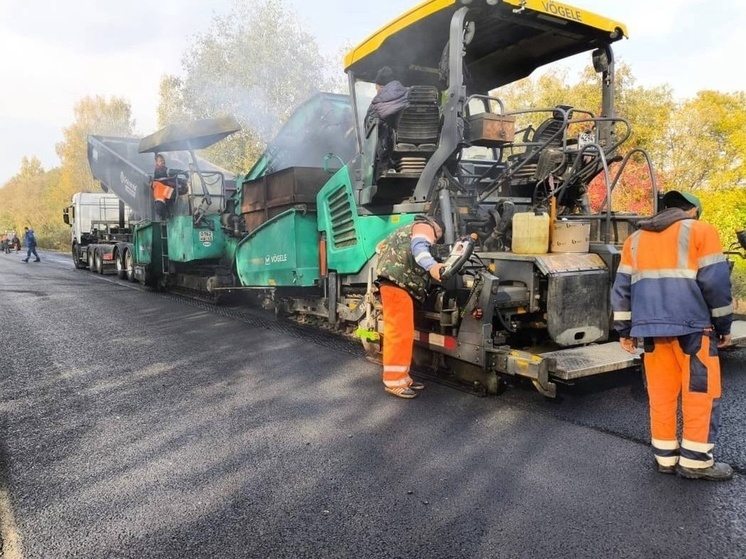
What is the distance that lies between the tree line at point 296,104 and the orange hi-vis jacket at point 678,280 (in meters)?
A: 7.36

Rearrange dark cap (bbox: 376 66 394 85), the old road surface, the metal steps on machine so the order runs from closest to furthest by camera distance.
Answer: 1. the old road surface
2. the metal steps on machine
3. dark cap (bbox: 376 66 394 85)

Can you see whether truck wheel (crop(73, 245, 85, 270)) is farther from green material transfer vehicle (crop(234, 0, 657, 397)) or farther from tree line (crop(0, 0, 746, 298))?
green material transfer vehicle (crop(234, 0, 657, 397))

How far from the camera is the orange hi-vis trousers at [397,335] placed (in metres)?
4.33

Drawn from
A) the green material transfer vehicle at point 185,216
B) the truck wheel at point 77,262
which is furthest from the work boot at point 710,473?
the truck wheel at point 77,262

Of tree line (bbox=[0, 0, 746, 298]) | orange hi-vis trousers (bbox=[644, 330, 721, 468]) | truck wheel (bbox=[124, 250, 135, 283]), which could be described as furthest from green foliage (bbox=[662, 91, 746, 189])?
Answer: truck wheel (bbox=[124, 250, 135, 283])

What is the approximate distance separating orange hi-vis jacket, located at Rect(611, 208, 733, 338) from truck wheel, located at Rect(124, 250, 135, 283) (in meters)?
12.4

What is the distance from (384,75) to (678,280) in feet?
10.3

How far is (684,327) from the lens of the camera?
2.97m

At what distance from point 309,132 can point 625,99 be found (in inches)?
602

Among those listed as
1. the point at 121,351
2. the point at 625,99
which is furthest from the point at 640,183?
the point at 121,351

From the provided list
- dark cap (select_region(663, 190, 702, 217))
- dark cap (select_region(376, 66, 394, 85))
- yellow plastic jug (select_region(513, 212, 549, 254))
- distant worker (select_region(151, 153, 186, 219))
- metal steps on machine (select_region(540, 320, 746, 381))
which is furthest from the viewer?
distant worker (select_region(151, 153, 186, 219))

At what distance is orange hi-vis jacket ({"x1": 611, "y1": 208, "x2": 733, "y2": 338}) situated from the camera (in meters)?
2.95

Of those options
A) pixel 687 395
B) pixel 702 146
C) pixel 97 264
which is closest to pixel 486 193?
pixel 687 395

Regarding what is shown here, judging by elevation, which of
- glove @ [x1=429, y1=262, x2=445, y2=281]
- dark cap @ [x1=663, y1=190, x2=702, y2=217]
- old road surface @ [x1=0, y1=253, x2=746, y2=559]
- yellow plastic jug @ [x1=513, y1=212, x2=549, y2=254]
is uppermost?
dark cap @ [x1=663, y1=190, x2=702, y2=217]
